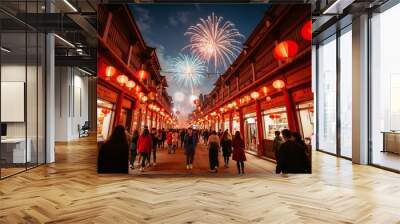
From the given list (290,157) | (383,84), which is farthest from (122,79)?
(383,84)

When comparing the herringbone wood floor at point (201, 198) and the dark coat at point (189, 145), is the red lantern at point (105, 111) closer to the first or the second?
the herringbone wood floor at point (201, 198)

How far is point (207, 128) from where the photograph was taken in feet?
22.7

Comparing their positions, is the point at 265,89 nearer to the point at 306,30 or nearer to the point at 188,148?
the point at 306,30

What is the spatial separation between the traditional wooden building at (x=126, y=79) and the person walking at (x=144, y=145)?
0.70 feet

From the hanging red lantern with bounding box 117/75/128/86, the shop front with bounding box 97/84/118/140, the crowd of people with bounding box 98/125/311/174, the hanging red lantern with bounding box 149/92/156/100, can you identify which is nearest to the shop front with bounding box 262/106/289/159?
the crowd of people with bounding box 98/125/311/174

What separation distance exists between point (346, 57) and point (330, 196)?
5.72 metres

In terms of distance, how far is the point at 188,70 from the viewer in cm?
680

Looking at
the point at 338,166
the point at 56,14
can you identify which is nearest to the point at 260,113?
the point at 338,166

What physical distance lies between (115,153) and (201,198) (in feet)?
7.51

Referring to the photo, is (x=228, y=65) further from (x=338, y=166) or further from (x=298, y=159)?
(x=338, y=166)

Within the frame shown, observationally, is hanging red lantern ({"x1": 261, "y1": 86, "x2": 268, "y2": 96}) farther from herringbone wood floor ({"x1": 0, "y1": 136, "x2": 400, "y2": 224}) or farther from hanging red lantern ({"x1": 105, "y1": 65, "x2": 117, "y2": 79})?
hanging red lantern ({"x1": 105, "y1": 65, "x2": 117, "y2": 79})

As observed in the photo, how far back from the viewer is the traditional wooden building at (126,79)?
629cm

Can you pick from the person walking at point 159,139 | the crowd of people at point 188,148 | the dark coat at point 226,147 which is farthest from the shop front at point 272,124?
the person walking at point 159,139

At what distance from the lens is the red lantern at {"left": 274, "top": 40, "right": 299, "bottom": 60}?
20.8 ft
